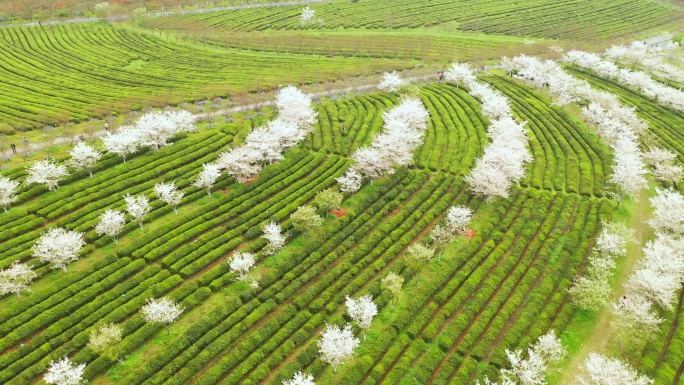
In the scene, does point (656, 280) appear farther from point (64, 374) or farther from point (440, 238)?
point (64, 374)

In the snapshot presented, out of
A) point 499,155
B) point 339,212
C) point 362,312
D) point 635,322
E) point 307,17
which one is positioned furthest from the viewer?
point 307,17

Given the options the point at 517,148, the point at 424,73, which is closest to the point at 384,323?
the point at 517,148

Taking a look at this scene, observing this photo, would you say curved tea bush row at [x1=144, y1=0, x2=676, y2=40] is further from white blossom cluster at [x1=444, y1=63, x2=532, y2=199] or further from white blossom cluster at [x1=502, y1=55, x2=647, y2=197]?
white blossom cluster at [x1=444, y1=63, x2=532, y2=199]

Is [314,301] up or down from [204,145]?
down

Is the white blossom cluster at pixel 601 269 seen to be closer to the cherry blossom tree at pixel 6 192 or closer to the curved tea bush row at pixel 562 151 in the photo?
the curved tea bush row at pixel 562 151

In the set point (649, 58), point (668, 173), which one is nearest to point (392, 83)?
point (668, 173)

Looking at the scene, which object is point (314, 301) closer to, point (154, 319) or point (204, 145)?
point (154, 319)
